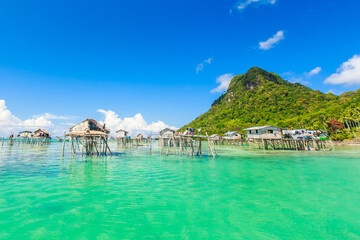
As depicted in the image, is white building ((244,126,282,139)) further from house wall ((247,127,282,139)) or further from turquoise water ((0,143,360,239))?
turquoise water ((0,143,360,239))

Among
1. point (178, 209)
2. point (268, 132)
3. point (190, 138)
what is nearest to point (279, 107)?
point (268, 132)

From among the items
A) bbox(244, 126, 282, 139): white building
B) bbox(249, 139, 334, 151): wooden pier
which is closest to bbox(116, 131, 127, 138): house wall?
bbox(244, 126, 282, 139): white building

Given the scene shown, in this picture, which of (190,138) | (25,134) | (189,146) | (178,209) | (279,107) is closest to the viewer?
(178,209)

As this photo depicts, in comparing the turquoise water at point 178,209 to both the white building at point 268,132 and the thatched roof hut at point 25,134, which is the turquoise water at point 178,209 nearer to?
the white building at point 268,132

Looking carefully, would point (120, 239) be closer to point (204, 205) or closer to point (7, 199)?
point (204, 205)

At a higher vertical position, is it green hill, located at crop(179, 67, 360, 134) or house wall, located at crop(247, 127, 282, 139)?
green hill, located at crop(179, 67, 360, 134)

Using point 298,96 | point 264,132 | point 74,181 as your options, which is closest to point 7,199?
point 74,181

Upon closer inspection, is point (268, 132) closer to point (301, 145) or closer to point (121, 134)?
point (301, 145)

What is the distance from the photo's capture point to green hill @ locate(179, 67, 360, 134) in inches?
2714

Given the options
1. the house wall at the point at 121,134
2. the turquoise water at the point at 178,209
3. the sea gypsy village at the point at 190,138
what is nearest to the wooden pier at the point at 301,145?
the sea gypsy village at the point at 190,138

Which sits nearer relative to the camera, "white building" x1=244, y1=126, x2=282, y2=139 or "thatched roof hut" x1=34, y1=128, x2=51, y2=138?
"white building" x1=244, y1=126, x2=282, y2=139

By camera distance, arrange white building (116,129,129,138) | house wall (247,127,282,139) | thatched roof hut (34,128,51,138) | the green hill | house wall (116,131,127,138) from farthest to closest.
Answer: the green hill → house wall (116,131,127,138) → white building (116,129,129,138) → thatched roof hut (34,128,51,138) → house wall (247,127,282,139)

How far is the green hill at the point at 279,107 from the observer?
68938mm

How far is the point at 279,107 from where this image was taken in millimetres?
102188
